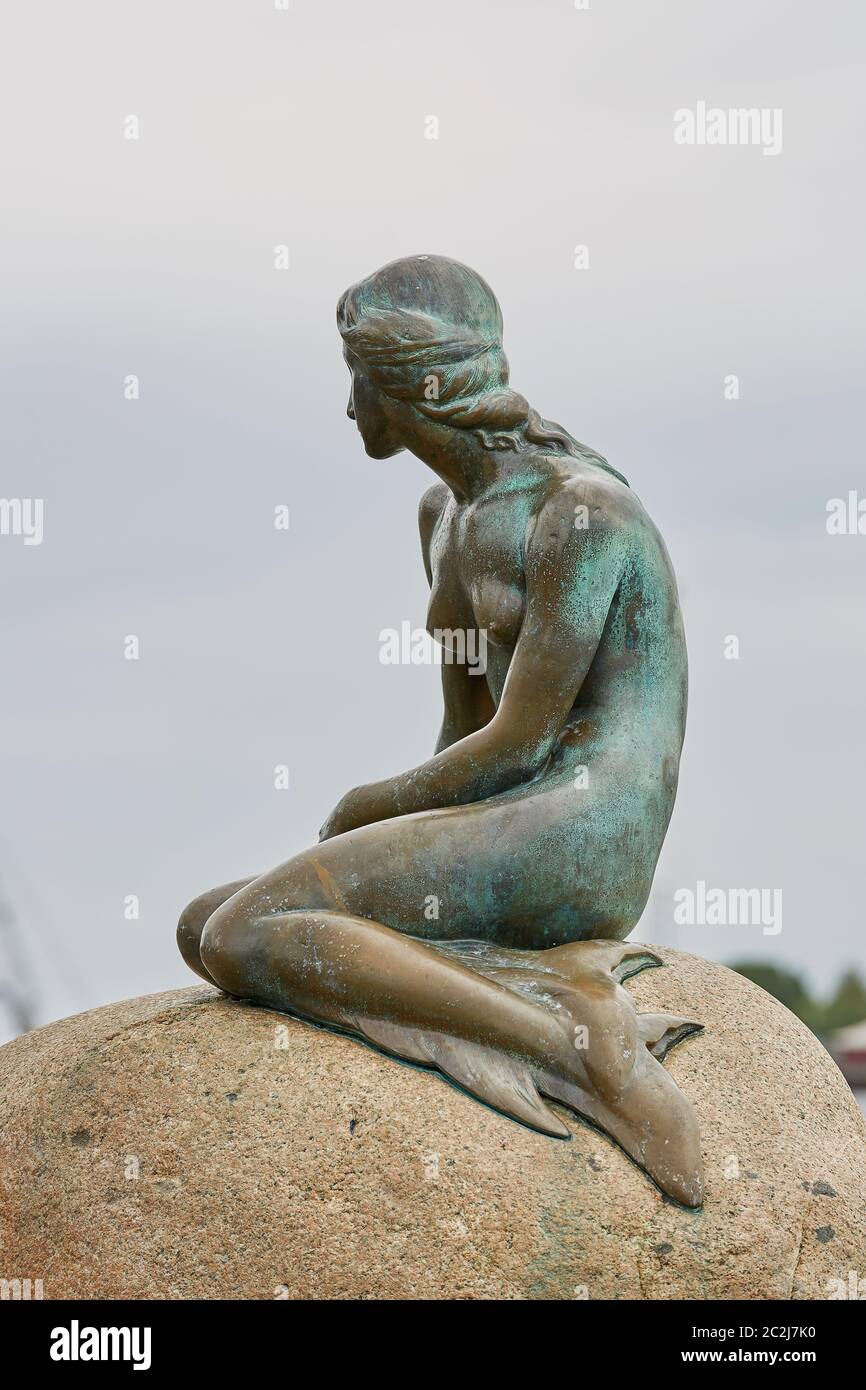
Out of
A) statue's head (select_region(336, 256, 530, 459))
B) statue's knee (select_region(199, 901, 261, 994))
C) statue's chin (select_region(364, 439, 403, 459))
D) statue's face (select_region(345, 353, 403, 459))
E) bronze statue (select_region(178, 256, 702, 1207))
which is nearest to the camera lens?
bronze statue (select_region(178, 256, 702, 1207))

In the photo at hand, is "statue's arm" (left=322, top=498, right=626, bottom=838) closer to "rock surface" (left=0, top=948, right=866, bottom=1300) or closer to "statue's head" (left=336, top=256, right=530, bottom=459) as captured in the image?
"statue's head" (left=336, top=256, right=530, bottom=459)

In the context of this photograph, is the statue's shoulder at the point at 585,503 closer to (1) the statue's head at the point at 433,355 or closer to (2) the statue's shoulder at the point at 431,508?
(1) the statue's head at the point at 433,355

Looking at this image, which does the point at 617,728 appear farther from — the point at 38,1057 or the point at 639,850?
the point at 38,1057

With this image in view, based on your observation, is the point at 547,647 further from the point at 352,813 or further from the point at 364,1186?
the point at 364,1186

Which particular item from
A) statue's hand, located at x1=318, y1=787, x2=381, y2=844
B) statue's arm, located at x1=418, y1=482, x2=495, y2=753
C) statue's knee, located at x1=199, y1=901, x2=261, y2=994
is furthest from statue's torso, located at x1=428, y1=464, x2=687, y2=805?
statue's knee, located at x1=199, y1=901, x2=261, y2=994

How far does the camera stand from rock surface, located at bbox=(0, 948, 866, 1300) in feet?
19.9

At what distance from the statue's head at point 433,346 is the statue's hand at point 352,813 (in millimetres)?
1329

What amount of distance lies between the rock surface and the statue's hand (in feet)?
2.76

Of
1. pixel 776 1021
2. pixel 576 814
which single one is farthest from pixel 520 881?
pixel 776 1021

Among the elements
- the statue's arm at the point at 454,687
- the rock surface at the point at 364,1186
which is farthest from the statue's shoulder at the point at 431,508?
the rock surface at the point at 364,1186

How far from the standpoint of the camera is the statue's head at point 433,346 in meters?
6.93

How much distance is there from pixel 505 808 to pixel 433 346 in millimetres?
1604

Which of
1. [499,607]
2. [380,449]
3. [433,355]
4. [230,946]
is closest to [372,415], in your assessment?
[380,449]

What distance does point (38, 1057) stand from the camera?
276 inches
